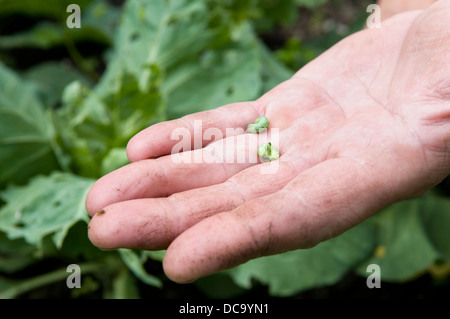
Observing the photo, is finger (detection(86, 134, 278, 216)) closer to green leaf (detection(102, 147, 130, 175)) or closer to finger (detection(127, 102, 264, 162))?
finger (detection(127, 102, 264, 162))

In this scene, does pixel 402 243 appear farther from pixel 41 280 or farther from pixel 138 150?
pixel 41 280

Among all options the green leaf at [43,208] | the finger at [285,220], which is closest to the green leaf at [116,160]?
the green leaf at [43,208]

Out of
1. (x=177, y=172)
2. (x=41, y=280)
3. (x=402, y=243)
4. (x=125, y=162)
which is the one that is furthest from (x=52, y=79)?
(x=402, y=243)

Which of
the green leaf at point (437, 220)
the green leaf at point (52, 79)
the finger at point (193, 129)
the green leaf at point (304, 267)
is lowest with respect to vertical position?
the green leaf at point (304, 267)

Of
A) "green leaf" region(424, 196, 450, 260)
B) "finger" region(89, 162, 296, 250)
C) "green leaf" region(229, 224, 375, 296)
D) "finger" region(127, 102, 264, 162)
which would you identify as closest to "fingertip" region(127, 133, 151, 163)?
"finger" region(127, 102, 264, 162)

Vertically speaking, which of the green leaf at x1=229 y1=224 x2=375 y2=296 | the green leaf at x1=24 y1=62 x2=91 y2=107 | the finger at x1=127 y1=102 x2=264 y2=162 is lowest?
the green leaf at x1=229 y1=224 x2=375 y2=296

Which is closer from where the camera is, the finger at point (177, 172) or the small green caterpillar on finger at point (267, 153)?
the finger at point (177, 172)

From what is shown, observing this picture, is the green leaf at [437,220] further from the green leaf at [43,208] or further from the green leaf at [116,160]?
the green leaf at [43,208]
